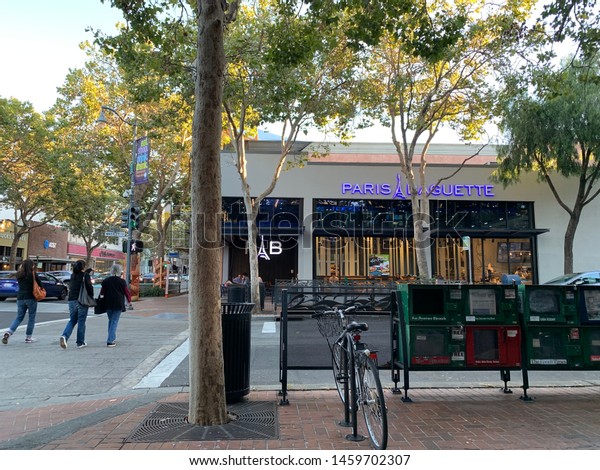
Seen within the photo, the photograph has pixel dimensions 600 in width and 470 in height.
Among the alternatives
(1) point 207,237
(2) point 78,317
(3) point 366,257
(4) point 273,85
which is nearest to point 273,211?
(3) point 366,257

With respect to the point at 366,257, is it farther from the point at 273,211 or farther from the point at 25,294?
the point at 25,294

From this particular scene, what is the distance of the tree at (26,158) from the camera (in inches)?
1052

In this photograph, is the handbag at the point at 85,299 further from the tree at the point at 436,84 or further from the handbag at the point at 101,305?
the tree at the point at 436,84

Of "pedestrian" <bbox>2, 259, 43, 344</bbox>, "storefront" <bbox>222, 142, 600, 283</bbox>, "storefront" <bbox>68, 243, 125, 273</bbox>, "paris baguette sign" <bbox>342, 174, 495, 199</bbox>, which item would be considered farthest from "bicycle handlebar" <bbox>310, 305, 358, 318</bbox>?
"storefront" <bbox>68, 243, 125, 273</bbox>

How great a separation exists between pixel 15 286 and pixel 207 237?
20827 mm

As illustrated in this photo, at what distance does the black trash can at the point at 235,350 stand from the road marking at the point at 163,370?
1748 mm

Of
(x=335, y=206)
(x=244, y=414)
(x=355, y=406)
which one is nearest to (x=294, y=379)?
(x=244, y=414)

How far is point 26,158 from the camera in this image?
28312 millimetres

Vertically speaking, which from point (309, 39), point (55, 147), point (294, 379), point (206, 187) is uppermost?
point (55, 147)

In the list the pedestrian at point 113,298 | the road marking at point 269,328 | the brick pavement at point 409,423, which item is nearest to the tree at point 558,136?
the road marking at point 269,328

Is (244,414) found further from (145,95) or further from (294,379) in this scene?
(145,95)

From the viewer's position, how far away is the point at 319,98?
55.9 ft

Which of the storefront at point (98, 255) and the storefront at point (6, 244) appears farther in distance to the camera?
the storefront at point (98, 255)

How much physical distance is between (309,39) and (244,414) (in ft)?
20.5
